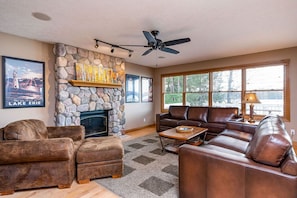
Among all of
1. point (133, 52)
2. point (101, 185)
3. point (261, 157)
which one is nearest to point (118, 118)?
point (133, 52)

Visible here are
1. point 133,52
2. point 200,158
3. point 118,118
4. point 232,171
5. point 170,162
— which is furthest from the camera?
point 118,118

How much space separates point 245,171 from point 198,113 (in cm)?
345

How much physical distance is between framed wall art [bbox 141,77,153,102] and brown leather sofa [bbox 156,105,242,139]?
131cm

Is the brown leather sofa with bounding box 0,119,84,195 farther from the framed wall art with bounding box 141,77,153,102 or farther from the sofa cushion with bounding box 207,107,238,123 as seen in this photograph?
the framed wall art with bounding box 141,77,153,102

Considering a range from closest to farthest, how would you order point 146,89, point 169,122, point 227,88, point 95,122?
point 95,122, point 169,122, point 227,88, point 146,89

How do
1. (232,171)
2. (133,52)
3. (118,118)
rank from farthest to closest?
(118,118) → (133,52) → (232,171)

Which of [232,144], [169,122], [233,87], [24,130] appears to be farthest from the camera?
[233,87]

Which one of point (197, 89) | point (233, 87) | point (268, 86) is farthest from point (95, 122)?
point (268, 86)

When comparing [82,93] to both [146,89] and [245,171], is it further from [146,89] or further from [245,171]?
[245,171]

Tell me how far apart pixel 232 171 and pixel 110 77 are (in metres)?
3.89

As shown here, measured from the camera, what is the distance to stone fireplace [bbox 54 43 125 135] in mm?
3582

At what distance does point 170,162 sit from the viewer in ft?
9.48

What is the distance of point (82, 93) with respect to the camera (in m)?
3.99

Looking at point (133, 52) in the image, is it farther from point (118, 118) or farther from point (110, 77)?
point (118, 118)
